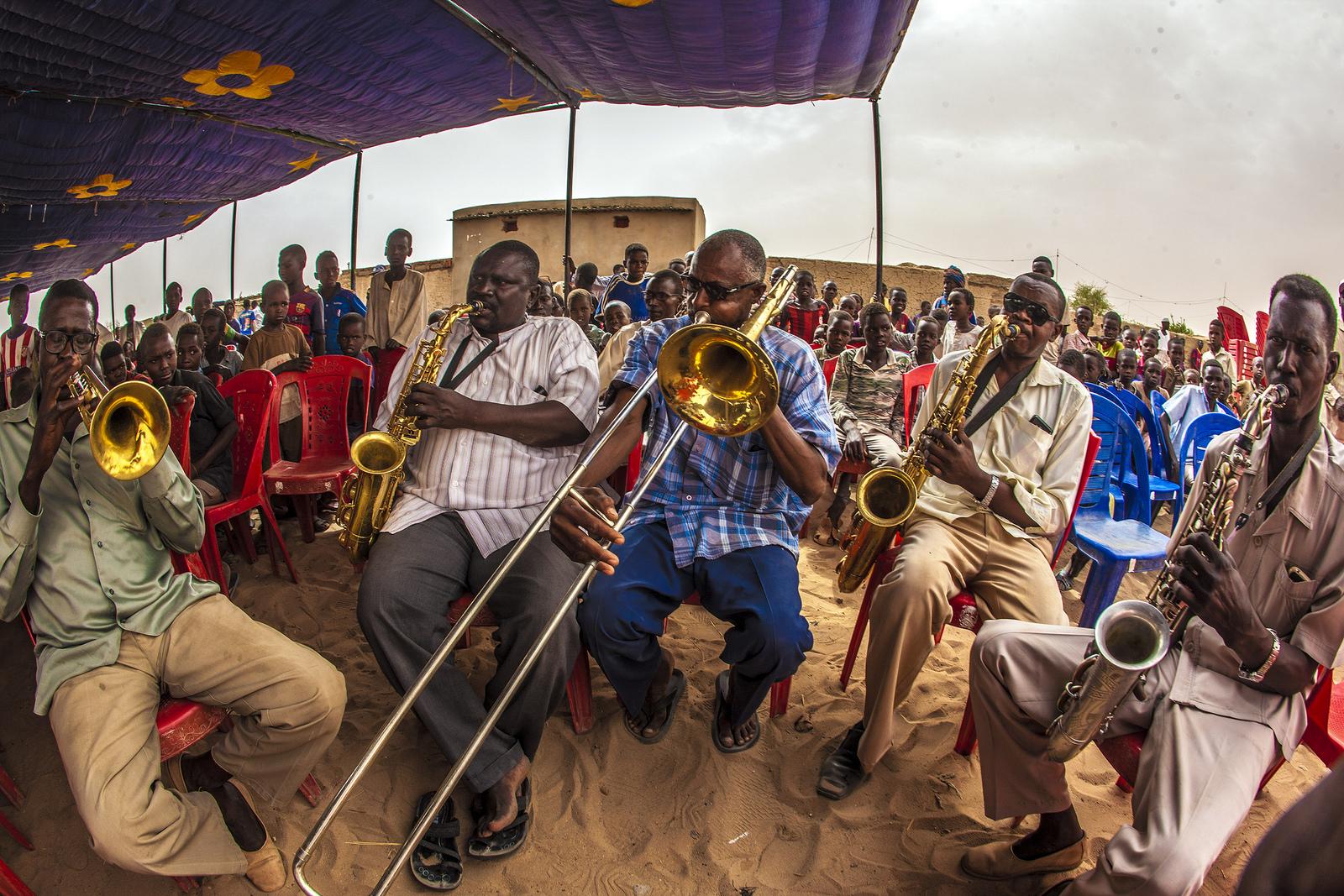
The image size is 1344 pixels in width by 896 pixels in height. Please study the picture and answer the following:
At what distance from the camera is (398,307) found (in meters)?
6.38

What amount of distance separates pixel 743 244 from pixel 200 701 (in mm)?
2379

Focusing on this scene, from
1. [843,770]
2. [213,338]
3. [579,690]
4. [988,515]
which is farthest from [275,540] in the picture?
[988,515]

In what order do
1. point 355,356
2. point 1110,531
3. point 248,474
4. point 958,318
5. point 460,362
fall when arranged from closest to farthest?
point 460,362
point 1110,531
point 248,474
point 355,356
point 958,318

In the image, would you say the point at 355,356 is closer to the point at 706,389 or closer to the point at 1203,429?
the point at 706,389

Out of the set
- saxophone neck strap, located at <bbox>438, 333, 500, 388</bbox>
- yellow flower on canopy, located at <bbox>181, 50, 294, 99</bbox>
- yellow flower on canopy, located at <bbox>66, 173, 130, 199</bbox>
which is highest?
yellow flower on canopy, located at <bbox>181, 50, 294, 99</bbox>

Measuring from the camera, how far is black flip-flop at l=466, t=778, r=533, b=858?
2.43 metres

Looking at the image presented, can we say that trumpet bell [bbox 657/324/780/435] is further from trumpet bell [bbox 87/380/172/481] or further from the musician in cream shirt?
trumpet bell [bbox 87/380/172/481]

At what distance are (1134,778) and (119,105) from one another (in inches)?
378

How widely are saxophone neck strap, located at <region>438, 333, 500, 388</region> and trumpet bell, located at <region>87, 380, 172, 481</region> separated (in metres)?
1.19

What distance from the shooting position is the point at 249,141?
912cm

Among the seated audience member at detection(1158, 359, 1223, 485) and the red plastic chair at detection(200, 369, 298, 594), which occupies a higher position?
the seated audience member at detection(1158, 359, 1223, 485)

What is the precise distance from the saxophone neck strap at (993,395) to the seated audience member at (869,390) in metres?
1.97

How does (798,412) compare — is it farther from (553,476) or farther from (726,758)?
(726,758)

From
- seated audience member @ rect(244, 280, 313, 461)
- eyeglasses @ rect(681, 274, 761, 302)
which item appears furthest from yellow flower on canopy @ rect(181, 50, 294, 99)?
eyeglasses @ rect(681, 274, 761, 302)
